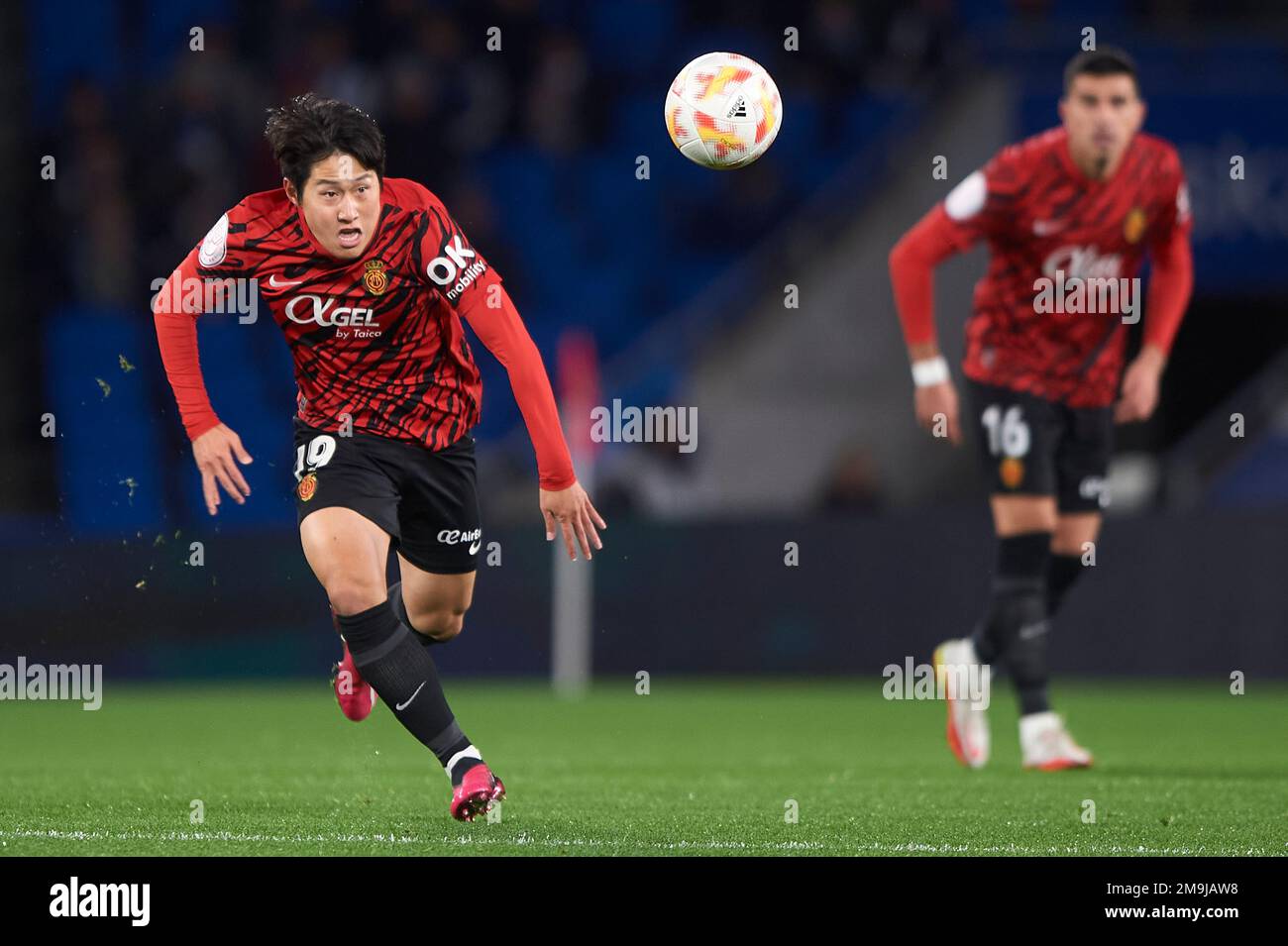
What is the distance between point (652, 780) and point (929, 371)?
1.85m

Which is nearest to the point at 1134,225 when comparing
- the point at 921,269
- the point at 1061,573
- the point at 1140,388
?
the point at 1140,388

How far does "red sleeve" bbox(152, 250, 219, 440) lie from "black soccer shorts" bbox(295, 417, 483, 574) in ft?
0.97

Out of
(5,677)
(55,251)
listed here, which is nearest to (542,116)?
(55,251)

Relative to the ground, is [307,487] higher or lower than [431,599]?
higher

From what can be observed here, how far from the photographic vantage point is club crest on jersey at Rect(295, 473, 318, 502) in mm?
6047

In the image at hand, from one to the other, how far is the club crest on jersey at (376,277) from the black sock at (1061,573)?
3395mm

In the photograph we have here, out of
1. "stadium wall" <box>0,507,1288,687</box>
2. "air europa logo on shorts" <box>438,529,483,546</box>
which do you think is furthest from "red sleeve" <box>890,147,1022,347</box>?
"stadium wall" <box>0,507,1288,687</box>

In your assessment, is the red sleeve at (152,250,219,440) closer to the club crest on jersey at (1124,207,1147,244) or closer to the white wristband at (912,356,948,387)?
the white wristband at (912,356,948,387)

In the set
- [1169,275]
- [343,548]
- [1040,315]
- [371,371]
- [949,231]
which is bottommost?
[343,548]

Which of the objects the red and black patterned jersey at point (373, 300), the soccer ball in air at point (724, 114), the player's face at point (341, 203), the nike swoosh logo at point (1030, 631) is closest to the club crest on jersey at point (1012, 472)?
A: the nike swoosh logo at point (1030, 631)

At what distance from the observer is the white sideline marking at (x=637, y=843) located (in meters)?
5.28

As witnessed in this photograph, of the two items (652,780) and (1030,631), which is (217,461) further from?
(1030,631)

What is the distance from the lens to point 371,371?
20.6ft

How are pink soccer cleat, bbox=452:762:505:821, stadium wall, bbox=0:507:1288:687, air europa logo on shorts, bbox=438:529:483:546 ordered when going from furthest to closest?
stadium wall, bbox=0:507:1288:687 → air europa logo on shorts, bbox=438:529:483:546 → pink soccer cleat, bbox=452:762:505:821
